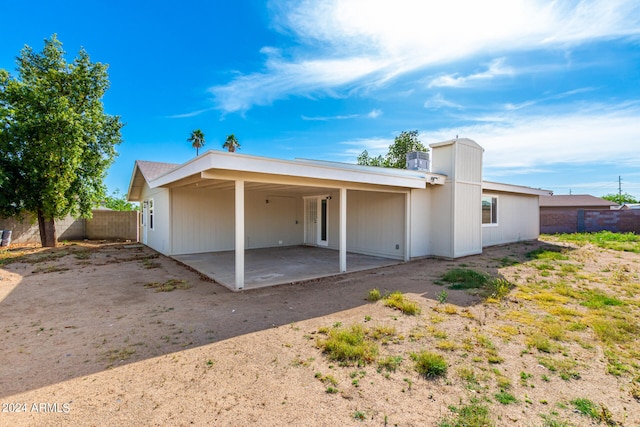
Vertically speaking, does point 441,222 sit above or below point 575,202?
below

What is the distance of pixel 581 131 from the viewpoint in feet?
37.8

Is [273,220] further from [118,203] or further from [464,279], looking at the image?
[118,203]

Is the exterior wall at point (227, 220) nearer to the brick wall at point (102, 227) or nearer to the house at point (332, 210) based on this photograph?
the house at point (332, 210)

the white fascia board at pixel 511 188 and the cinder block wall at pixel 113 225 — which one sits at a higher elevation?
the white fascia board at pixel 511 188

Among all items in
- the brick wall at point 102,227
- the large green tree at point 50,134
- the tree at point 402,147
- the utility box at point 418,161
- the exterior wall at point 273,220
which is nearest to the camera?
the utility box at point 418,161

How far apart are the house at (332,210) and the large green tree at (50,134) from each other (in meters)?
2.22

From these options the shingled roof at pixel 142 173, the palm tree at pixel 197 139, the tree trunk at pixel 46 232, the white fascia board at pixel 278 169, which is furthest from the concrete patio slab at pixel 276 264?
the palm tree at pixel 197 139

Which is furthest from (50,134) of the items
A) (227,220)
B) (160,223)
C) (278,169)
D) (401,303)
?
(401,303)

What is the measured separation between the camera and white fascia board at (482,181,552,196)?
36.4 feet

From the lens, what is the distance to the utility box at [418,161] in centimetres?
998

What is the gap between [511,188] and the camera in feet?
40.7

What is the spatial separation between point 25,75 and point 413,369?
1589 centimetres

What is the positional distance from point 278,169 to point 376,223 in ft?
16.7

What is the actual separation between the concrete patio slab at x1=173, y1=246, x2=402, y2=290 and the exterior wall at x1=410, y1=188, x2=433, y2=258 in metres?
0.88
